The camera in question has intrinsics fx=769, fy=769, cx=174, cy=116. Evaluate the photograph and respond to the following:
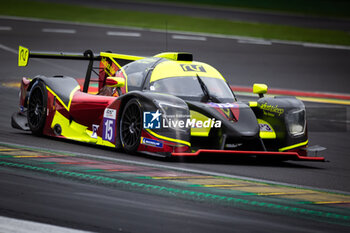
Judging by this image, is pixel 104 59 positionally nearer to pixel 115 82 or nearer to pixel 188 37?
pixel 115 82

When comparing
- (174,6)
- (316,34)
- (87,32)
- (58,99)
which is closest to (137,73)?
(58,99)

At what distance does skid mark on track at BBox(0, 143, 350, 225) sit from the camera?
696 cm

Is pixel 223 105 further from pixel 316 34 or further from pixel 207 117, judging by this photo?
pixel 316 34

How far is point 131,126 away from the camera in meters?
9.54

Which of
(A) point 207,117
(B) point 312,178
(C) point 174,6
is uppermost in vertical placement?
(C) point 174,6

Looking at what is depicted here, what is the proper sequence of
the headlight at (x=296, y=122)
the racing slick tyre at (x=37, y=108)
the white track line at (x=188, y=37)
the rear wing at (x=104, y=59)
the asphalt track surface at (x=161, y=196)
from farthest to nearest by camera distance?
the white track line at (x=188, y=37), the rear wing at (x=104, y=59), the racing slick tyre at (x=37, y=108), the headlight at (x=296, y=122), the asphalt track surface at (x=161, y=196)

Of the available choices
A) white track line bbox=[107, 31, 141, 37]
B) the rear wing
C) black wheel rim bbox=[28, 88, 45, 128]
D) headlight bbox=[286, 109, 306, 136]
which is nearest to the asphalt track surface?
black wheel rim bbox=[28, 88, 45, 128]

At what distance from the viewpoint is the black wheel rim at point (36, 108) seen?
11.2 metres

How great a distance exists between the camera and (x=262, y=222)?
6332mm

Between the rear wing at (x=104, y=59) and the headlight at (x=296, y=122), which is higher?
the rear wing at (x=104, y=59)

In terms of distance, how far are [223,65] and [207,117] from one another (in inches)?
479

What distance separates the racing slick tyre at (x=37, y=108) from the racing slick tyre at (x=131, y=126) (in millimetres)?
1834

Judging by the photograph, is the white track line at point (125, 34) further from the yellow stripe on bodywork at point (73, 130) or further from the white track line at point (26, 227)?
the white track line at point (26, 227)

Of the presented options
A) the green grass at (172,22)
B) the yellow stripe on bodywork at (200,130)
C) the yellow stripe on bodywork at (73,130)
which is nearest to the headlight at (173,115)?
the yellow stripe on bodywork at (200,130)
